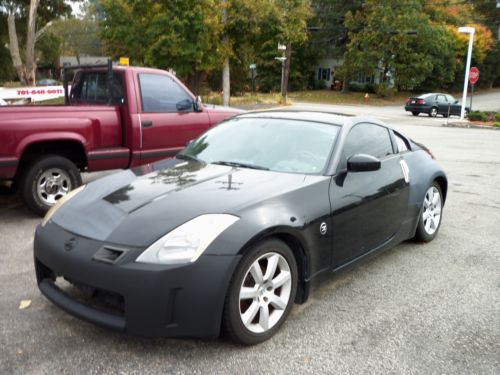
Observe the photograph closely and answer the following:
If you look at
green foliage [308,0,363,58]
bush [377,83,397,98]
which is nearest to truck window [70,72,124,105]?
bush [377,83,397,98]

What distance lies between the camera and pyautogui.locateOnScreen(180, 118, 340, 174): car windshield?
3904mm

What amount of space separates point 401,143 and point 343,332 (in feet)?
7.50

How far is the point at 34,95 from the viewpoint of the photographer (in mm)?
18547

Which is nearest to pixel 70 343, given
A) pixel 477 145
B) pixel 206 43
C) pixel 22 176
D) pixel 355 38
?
pixel 22 176

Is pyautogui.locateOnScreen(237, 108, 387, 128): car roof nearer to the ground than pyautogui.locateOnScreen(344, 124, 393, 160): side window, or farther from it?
farther from it

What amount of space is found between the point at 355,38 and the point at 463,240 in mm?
45277

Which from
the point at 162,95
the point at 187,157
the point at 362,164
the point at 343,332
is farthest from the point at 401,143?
the point at 162,95

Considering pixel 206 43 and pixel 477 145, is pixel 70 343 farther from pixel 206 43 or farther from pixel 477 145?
pixel 206 43

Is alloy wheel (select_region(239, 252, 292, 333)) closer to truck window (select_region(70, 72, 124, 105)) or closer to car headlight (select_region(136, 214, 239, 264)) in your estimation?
car headlight (select_region(136, 214, 239, 264))

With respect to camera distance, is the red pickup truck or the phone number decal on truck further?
the phone number decal on truck

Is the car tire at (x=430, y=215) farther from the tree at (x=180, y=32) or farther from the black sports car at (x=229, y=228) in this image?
the tree at (x=180, y=32)

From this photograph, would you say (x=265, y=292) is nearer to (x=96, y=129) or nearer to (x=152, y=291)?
(x=152, y=291)

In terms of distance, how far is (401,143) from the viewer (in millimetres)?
Answer: 4906

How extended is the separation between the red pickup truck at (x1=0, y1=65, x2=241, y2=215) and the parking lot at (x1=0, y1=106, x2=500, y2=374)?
1134 millimetres
